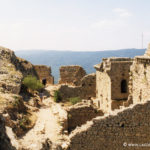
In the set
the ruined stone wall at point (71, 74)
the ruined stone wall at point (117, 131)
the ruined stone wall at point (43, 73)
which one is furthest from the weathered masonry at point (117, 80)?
the ruined stone wall at point (43, 73)

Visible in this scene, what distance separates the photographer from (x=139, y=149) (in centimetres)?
890

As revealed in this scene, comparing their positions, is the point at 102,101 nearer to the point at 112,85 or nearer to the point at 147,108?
the point at 112,85

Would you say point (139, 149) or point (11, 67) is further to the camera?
point (11, 67)

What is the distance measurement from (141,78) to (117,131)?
497 cm

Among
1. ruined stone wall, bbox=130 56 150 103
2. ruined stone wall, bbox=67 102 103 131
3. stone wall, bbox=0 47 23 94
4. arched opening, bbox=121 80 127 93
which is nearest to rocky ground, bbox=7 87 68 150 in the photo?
ruined stone wall, bbox=67 102 103 131

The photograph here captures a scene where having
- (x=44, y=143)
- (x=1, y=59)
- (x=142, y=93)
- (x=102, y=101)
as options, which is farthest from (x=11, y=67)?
(x=44, y=143)

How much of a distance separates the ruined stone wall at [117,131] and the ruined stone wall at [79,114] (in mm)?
5657

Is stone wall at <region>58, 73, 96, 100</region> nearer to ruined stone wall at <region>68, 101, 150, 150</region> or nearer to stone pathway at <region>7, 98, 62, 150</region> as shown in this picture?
stone pathway at <region>7, 98, 62, 150</region>

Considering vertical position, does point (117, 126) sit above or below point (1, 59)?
below

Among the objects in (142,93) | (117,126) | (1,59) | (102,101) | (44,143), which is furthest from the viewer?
(1,59)

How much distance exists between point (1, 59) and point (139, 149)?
62.7 feet

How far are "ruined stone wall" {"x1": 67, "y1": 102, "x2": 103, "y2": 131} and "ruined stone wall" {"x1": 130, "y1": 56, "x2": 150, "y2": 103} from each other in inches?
Result: 127

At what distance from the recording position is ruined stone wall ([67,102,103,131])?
Answer: 14.5 m

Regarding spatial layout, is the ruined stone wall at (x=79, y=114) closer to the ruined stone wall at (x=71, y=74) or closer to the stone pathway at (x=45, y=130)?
the stone pathway at (x=45, y=130)
